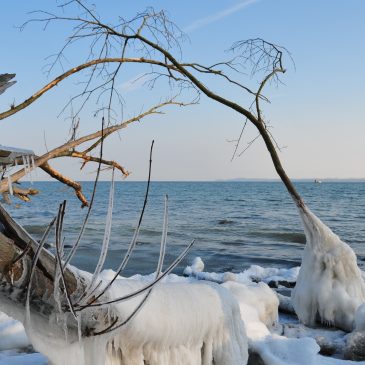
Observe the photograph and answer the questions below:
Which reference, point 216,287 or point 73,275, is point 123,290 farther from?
point 216,287

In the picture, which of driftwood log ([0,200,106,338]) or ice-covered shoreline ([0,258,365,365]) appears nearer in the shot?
driftwood log ([0,200,106,338])

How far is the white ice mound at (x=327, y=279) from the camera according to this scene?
20.8 ft

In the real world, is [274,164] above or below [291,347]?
above

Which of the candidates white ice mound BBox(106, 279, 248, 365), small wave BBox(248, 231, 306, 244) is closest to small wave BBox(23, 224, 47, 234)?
small wave BBox(248, 231, 306, 244)

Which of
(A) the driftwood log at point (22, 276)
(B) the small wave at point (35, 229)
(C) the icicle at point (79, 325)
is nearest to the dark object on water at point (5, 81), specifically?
(A) the driftwood log at point (22, 276)

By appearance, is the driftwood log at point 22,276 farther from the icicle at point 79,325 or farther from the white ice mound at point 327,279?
the white ice mound at point 327,279

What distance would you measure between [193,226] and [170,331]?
979 inches

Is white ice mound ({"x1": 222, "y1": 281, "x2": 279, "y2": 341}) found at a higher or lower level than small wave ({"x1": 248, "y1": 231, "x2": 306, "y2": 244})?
higher

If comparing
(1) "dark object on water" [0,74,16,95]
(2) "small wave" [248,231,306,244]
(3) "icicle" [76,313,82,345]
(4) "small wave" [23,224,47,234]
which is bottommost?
(4) "small wave" [23,224,47,234]

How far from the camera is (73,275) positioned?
8.46ft

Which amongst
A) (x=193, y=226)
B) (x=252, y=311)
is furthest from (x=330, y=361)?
(x=193, y=226)

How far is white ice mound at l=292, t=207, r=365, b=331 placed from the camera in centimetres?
633

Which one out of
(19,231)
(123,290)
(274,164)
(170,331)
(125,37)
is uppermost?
(125,37)

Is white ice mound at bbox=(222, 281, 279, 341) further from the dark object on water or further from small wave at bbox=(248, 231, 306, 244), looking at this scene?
small wave at bbox=(248, 231, 306, 244)
